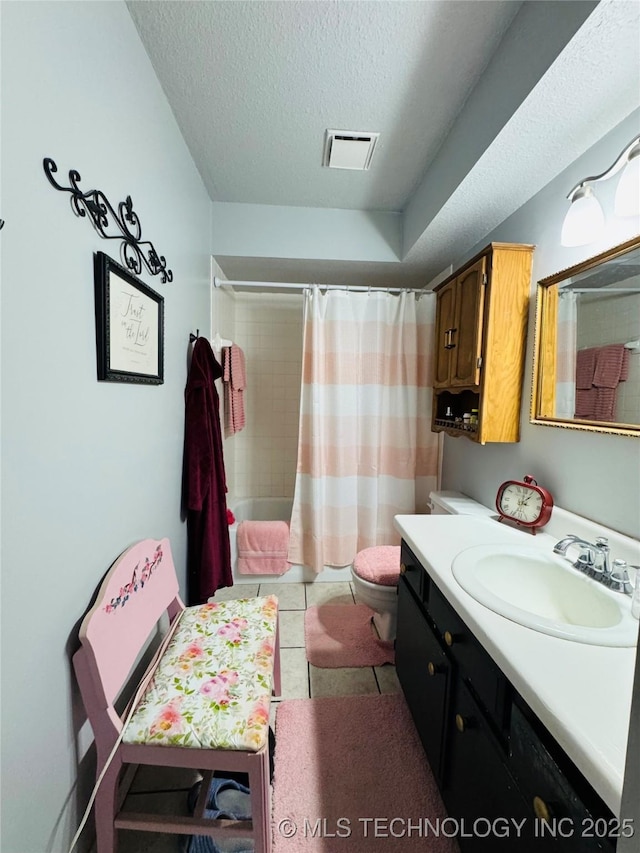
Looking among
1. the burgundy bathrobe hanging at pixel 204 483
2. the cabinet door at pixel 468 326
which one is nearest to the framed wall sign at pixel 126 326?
the burgundy bathrobe hanging at pixel 204 483

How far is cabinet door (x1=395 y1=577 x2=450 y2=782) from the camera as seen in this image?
102cm

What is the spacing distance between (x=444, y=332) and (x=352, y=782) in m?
2.06

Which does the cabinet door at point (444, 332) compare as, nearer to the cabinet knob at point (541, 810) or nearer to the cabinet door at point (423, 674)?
the cabinet door at point (423, 674)

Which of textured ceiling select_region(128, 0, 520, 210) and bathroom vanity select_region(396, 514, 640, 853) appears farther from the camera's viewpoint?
textured ceiling select_region(128, 0, 520, 210)

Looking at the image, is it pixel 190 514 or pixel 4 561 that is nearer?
pixel 4 561

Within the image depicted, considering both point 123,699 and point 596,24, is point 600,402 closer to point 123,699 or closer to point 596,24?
point 596,24

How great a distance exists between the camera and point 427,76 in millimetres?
1214

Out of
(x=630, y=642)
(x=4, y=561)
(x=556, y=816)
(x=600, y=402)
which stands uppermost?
(x=600, y=402)

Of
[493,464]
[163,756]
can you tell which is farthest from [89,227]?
[493,464]

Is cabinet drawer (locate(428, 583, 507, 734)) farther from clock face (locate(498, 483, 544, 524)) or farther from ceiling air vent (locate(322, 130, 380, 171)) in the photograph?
ceiling air vent (locate(322, 130, 380, 171))

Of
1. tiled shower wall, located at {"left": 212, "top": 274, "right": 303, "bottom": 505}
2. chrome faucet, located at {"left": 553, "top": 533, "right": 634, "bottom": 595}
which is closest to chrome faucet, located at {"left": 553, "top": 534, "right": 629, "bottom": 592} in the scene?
chrome faucet, located at {"left": 553, "top": 533, "right": 634, "bottom": 595}

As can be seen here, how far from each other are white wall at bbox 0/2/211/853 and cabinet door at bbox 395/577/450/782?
39.8 inches

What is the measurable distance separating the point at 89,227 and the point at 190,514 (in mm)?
1312

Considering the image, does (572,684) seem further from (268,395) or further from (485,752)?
(268,395)
